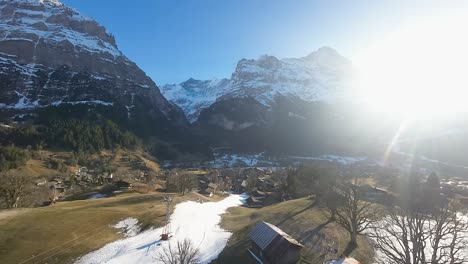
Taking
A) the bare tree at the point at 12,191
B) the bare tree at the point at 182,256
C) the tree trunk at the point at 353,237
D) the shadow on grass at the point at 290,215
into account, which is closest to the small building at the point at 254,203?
the shadow on grass at the point at 290,215

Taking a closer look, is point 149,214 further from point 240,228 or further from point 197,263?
point 197,263

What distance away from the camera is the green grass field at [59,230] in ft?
186

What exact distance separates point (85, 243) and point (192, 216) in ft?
90.8

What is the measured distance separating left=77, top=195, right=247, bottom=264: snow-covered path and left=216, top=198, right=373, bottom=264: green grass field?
2.47m

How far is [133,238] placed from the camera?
67.8 metres

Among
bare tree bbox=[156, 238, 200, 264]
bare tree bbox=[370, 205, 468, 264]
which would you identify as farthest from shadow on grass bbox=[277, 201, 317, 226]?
bare tree bbox=[156, 238, 200, 264]

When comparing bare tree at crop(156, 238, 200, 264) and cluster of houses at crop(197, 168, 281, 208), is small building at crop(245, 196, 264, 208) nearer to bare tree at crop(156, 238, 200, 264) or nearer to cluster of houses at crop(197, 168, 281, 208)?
cluster of houses at crop(197, 168, 281, 208)

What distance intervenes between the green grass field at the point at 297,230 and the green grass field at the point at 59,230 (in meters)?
19.0

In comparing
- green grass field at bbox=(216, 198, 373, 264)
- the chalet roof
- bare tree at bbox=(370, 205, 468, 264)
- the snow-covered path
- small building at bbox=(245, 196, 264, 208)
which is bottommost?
small building at bbox=(245, 196, 264, 208)

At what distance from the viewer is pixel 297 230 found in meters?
64.6

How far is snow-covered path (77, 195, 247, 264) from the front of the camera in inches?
2251

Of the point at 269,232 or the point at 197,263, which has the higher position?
the point at 269,232

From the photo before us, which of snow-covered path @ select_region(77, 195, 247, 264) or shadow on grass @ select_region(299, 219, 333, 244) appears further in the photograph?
shadow on grass @ select_region(299, 219, 333, 244)

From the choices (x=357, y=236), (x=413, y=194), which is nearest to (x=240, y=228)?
(x=357, y=236)
